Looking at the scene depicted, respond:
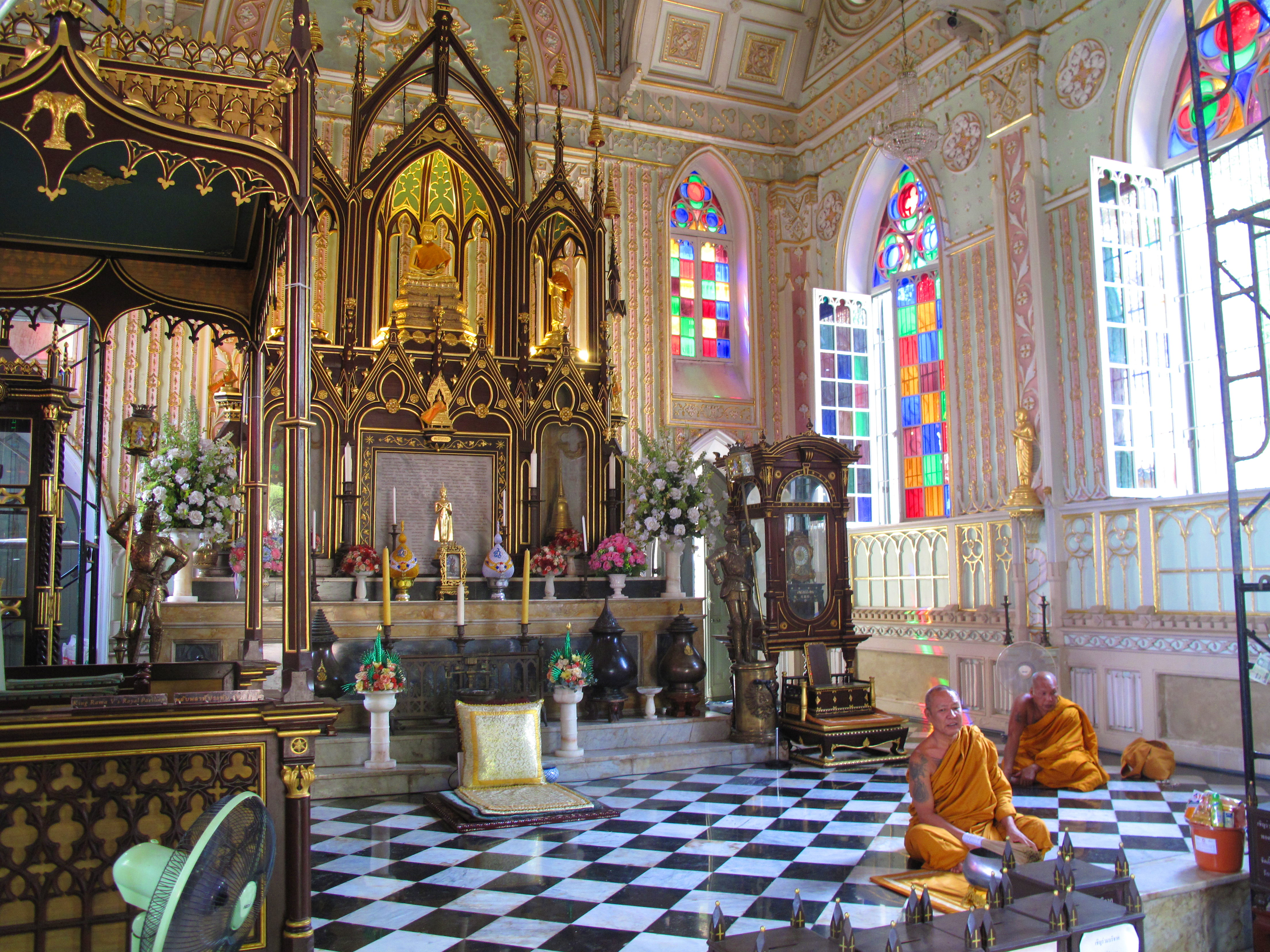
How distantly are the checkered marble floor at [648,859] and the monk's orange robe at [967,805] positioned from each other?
333 millimetres

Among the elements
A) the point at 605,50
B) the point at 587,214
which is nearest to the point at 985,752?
the point at 587,214

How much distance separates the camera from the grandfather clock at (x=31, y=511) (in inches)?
323

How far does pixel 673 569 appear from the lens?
9914 mm

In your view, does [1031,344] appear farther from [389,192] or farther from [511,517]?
[389,192]

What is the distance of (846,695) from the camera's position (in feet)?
29.2

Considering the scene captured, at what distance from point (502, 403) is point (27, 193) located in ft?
18.4

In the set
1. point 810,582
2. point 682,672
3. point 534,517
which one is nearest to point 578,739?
point 682,672

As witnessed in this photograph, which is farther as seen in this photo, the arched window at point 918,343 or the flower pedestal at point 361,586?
the arched window at point 918,343

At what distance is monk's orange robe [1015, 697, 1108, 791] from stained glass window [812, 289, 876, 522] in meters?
5.92

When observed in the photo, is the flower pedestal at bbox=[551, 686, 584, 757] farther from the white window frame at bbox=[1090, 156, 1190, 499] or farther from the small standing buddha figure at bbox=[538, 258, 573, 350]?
the white window frame at bbox=[1090, 156, 1190, 499]

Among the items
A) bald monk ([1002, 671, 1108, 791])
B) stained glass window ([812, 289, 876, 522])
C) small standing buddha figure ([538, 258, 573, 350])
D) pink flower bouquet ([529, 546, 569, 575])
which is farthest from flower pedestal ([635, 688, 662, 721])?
stained glass window ([812, 289, 876, 522])

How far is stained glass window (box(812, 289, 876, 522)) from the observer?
528 inches

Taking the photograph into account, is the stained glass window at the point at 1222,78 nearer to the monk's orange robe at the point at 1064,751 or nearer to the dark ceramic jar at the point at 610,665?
the monk's orange robe at the point at 1064,751

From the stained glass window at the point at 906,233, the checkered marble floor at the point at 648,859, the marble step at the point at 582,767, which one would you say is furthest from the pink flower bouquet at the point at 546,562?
the stained glass window at the point at 906,233
